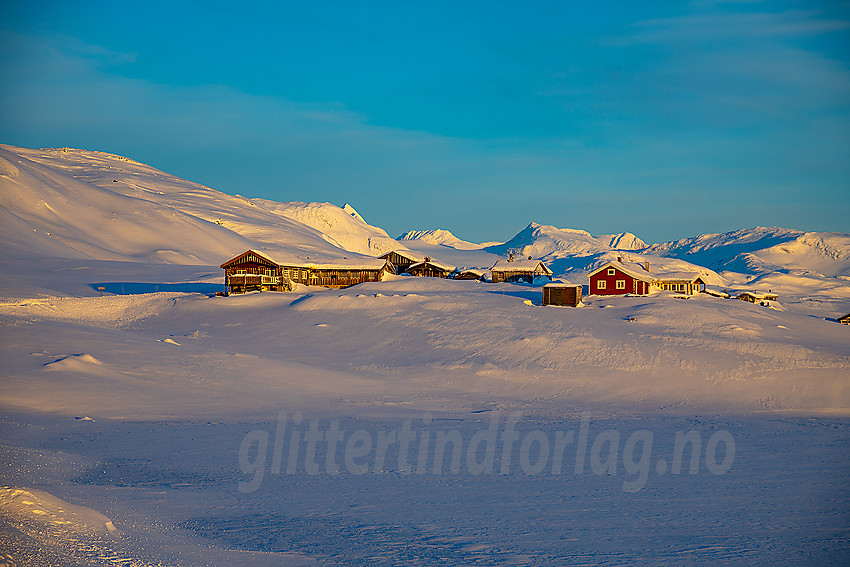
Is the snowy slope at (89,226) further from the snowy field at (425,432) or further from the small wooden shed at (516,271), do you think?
the snowy field at (425,432)

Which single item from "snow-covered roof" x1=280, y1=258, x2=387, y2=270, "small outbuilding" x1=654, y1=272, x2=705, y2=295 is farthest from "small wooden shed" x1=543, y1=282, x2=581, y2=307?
"snow-covered roof" x1=280, y1=258, x2=387, y2=270

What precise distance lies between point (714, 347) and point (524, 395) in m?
17.6

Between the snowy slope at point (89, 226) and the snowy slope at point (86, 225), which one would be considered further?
the snowy slope at point (89, 226)

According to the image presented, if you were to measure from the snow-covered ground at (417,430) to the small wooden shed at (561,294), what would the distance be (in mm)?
2455

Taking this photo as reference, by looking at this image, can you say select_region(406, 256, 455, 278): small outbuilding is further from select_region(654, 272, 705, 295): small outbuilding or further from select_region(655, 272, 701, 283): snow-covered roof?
select_region(654, 272, 705, 295): small outbuilding

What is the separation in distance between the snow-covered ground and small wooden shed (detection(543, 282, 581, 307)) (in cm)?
246

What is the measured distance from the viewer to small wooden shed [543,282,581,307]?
216 ft

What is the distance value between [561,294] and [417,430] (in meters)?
38.9

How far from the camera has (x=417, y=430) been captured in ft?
97.9

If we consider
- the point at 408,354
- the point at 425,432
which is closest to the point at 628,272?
the point at 408,354

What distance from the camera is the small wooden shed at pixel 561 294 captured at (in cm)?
6581

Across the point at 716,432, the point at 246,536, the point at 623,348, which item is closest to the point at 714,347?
the point at 623,348

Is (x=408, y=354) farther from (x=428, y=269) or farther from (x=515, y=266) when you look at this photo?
(x=515, y=266)

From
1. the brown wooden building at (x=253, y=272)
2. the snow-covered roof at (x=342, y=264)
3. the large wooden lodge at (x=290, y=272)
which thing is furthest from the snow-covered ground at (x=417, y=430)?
the snow-covered roof at (x=342, y=264)
